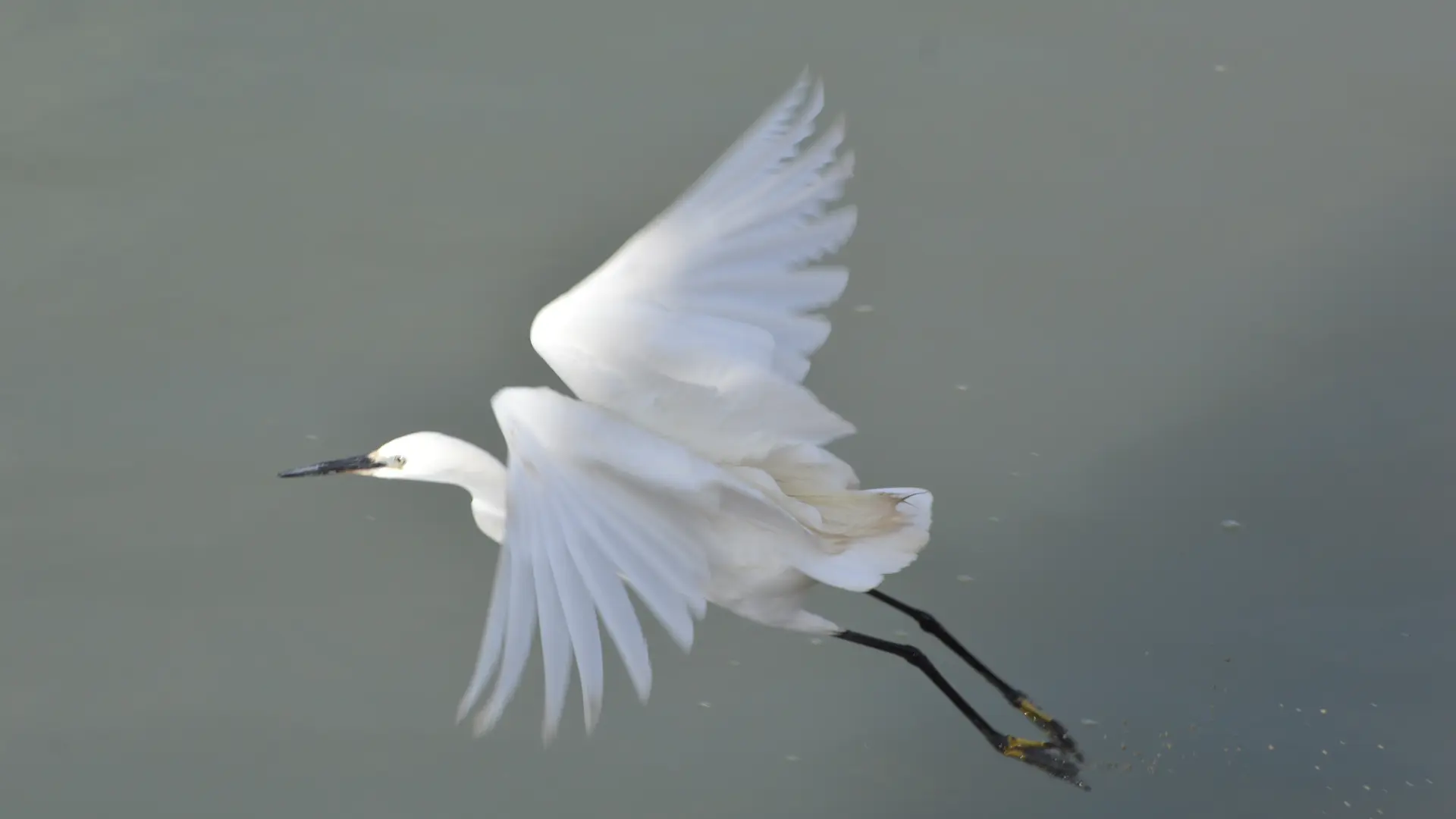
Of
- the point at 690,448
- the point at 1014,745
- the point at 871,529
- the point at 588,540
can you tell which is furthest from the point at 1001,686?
the point at 588,540

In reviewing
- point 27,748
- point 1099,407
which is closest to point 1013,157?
point 1099,407

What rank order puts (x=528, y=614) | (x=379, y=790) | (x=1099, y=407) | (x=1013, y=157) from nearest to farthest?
(x=528, y=614)
(x=379, y=790)
(x=1099, y=407)
(x=1013, y=157)

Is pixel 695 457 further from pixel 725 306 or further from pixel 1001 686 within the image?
pixel 1001 686

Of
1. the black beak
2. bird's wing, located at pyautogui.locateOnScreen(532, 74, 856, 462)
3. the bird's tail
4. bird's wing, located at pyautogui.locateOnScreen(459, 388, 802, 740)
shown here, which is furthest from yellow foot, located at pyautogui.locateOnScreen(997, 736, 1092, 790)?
the black beak

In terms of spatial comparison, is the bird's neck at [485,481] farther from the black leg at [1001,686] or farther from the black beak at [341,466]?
the black leg at [1001,686]

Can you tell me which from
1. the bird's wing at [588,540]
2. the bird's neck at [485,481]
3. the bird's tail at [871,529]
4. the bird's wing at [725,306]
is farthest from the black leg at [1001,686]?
the bird's wing at [588,540]

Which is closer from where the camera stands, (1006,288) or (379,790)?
(379,790)

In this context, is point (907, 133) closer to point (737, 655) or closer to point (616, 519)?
point (737, 655)
